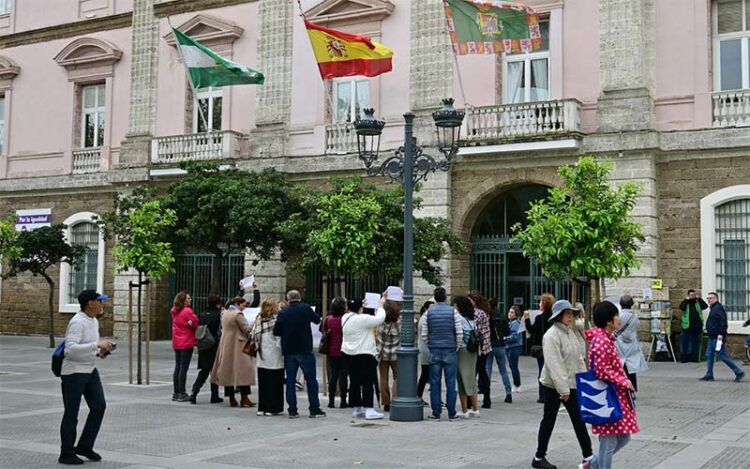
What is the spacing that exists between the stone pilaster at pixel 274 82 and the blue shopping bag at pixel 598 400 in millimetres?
18942

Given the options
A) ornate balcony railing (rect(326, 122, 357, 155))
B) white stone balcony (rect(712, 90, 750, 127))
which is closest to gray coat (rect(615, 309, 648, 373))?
white stone balcony (rect(712, 90, 750, 127))

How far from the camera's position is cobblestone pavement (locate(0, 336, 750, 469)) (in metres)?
9.14

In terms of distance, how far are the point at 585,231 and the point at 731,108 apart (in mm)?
8491

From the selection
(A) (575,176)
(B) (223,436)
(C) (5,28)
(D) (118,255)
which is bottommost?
(B) (223,436)

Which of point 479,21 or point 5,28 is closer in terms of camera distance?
point 479,21

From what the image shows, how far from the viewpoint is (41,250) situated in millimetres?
25547

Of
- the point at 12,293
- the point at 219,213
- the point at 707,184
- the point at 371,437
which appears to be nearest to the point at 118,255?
the point at 219,213

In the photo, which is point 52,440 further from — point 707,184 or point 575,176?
point 707,184

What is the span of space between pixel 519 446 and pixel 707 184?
40.5 feet

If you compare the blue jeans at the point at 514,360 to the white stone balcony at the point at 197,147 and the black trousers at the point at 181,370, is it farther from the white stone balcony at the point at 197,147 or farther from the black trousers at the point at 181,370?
the white stone balcony at the point at 197,147

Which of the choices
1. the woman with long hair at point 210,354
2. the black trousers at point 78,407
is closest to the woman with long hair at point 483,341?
the woman with long hair at point 210,354

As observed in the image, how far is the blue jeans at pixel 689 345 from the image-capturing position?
19.5 m

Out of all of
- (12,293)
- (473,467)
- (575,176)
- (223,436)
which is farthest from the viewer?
(12,293)

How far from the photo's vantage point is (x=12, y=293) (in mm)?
30922
